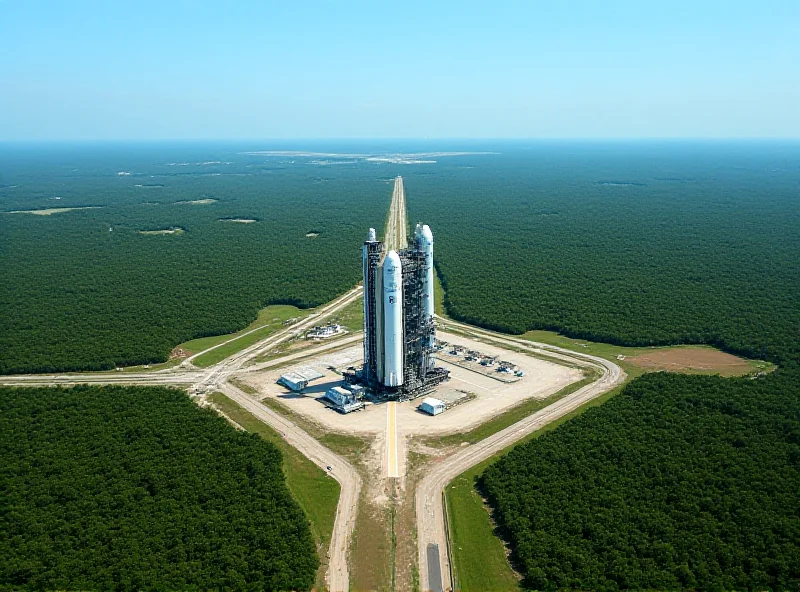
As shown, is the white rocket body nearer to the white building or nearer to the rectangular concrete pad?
the white building

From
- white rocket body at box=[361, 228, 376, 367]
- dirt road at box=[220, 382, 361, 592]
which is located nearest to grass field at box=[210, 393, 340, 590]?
dirt road at box=[220, 382, 361, 592]

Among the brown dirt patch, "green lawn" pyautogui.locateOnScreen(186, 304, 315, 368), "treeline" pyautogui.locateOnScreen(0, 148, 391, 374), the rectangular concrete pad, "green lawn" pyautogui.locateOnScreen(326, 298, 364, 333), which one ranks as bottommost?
the rectangular concrete pad

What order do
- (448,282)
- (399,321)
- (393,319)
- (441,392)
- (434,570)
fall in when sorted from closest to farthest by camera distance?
(434,570) < (393,319) < (399,321) < (441,392) < (448,282)

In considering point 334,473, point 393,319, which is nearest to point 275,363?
point 393,319

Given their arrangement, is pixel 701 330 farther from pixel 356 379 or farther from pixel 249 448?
pixel 249 448

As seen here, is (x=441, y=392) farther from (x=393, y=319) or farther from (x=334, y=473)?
(x=334, y=473)

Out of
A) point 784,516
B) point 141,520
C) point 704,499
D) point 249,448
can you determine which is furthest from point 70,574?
point 784,516
